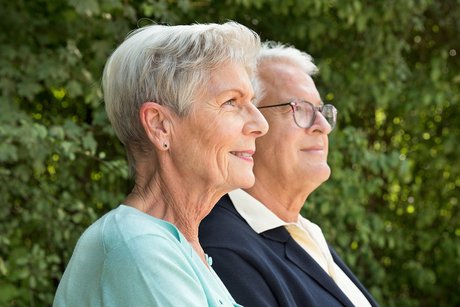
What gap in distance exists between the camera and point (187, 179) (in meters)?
2.04

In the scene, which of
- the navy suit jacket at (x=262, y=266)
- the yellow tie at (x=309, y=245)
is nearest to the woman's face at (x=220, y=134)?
the navy suit jacket at (x=262, y=266)

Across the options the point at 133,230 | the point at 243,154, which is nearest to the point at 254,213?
the point at 243,154

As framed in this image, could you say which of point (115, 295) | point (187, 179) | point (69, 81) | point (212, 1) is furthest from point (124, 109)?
point (212, 1)

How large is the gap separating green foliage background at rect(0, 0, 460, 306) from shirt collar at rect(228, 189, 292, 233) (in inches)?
31.9

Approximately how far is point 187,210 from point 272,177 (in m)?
0.94

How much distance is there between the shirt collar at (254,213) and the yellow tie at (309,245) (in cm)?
8

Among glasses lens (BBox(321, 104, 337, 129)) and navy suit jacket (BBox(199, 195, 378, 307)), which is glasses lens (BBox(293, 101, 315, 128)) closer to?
glasses lens (BBox(321, 104, 337, 129))

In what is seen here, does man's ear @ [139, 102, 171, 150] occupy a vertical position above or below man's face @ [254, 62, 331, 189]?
above

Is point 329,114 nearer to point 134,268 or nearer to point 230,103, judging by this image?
point 230,103

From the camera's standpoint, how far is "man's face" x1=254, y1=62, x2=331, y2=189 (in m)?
2.96

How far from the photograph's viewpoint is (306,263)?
9.11 ft

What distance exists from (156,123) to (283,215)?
1.04m

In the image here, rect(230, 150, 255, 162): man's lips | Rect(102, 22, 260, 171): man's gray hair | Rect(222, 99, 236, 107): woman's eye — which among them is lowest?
Rect(230, 150, 255, 162): man's lips

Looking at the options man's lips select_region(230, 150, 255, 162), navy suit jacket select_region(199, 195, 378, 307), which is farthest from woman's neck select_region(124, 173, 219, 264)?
navy suit jacket select_region(199, 195, 378, 307)
